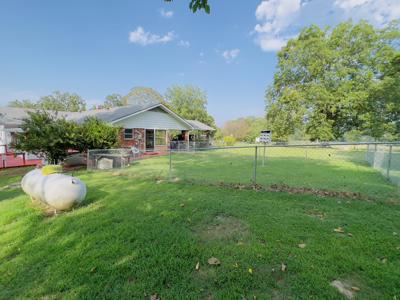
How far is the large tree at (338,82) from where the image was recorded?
2222 centimetres

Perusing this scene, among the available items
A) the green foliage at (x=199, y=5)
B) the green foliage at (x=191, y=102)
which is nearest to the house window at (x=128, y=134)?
the green foliage at (x=199, y=5)

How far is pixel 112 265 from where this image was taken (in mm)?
2301

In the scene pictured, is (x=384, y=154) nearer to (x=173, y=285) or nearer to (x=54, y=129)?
(x=173, y=285)

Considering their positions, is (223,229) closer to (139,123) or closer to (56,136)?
(56,136)

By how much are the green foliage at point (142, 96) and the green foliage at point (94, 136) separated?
18.3 metres

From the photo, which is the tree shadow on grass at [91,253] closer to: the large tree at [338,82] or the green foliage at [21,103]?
the large tree at [338,82]

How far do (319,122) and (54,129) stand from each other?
87.4ft

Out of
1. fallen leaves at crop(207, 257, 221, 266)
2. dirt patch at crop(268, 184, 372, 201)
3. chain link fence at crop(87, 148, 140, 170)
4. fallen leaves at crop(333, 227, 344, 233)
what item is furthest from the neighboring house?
fallen leaves at crop(333, 227, 344, 233)

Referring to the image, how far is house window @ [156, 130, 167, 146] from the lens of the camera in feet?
61.0

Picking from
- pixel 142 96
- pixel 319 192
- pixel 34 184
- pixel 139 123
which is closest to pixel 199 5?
pixel 319 192

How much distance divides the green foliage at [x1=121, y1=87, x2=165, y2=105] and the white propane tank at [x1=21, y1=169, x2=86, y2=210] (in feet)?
84.0

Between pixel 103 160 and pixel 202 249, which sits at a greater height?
pixel 103 160

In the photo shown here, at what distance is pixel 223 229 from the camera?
310 centimetres

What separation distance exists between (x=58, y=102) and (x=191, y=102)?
28.0m
